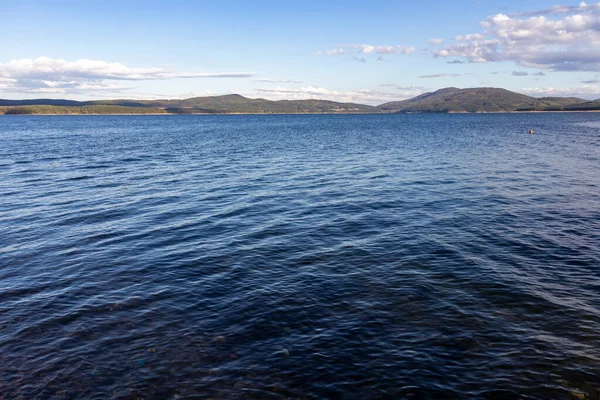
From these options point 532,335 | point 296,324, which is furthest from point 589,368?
point 296,324

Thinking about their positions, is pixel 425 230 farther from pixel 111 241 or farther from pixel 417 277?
pixel 111 241

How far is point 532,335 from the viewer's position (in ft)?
50.5

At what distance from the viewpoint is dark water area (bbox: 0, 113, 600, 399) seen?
13211 mm

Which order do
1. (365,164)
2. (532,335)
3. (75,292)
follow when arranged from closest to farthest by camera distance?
(532,335)
(75,292)
(365,164)

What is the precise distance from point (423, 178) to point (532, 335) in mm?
34288

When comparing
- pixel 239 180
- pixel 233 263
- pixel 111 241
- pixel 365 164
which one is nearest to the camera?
pixel 233 263

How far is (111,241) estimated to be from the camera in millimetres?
26609

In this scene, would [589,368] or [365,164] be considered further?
[365,164]

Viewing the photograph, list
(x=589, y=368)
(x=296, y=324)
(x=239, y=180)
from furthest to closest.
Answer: (x=239, y=180) < (x=296, y=324) < (x=589, y=368)

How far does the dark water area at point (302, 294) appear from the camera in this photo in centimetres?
1321

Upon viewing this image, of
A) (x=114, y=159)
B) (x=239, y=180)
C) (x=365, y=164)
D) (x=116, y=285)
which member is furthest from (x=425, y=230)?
(x=114, y=159)

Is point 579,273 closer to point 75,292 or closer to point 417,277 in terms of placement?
point 417,277

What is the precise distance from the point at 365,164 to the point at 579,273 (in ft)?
137

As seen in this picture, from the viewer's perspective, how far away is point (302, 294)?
1895cm
